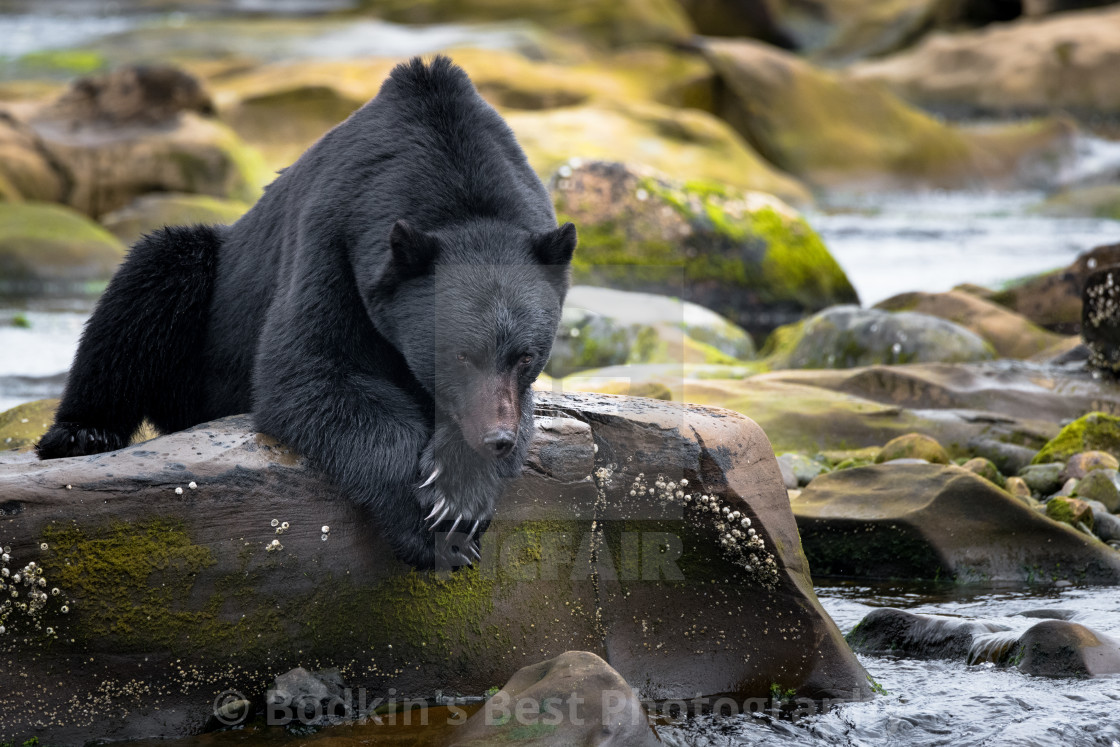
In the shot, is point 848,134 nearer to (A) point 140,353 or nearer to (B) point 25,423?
(B) point 25,423

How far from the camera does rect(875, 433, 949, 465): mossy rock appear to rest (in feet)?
21.2

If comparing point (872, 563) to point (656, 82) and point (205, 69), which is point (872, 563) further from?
point (205, 69)

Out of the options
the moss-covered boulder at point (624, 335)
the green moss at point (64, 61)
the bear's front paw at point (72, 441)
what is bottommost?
the bear's front paw at point (72, 441)

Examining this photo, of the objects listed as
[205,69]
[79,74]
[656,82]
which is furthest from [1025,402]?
[79,74]

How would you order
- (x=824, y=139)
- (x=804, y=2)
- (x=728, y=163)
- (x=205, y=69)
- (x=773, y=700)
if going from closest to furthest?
1. (x=773, y=700)
2. (x=728, y=163)
3. (x=824, y=139)
4. (x=205, y=69)
5. (x=804, y=2)

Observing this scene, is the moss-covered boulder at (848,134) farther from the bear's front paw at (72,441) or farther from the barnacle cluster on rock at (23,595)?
the barnacle cluster on rock at (23,595)

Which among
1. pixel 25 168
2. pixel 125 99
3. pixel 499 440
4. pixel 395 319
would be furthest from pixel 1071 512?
pixel 125 99

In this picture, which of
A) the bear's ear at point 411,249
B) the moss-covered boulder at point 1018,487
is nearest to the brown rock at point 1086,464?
the moss-covered boulder at point 1018,487

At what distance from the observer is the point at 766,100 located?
76.0 ft

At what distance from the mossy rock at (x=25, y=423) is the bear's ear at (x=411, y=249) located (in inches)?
112

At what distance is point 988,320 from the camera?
999 cm

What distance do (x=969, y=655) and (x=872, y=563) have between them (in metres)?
1.23

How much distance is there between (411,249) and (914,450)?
398cm

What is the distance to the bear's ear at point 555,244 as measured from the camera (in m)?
3.60
